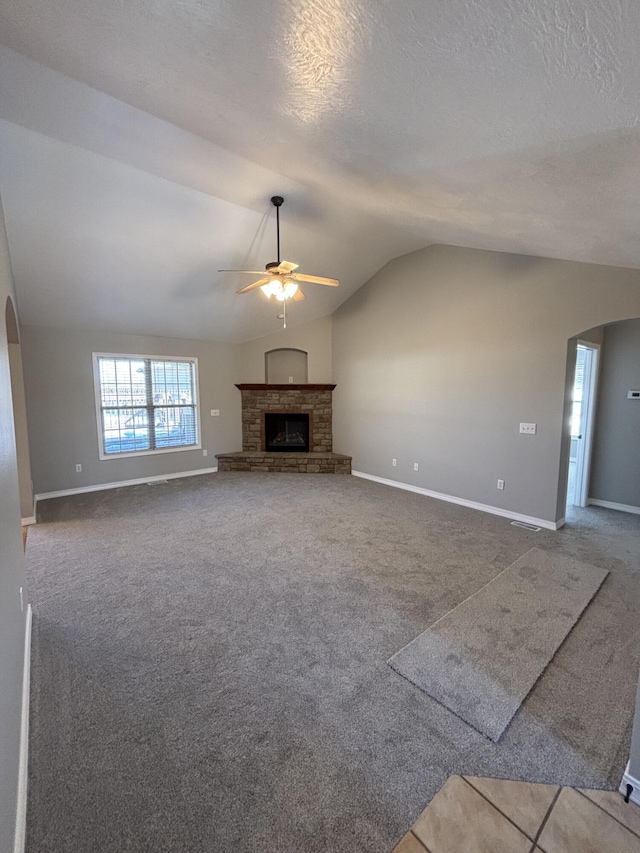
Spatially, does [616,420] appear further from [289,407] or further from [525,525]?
[289,407]

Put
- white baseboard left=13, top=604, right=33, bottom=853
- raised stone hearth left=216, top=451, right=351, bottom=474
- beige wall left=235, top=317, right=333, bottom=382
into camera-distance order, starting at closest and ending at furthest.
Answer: white baseboard left=13, top=604, right=33, bottom=853 → raised stone hearth left=216, top=451, right=351, bottom=474 → beige wall left=235, top=317, right=333, bottom=382

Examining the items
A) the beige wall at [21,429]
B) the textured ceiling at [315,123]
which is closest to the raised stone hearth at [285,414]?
the beige wall at [21,429]

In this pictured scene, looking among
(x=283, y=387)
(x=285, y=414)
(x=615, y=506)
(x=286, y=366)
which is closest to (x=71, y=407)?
(x=283, y=387)

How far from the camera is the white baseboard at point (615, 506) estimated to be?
453 centimetres

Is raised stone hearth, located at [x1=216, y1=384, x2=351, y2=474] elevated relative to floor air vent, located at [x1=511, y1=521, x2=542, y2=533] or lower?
elevated

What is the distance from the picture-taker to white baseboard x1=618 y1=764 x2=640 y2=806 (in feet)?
4.53

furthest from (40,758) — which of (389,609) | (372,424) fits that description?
(372,424)

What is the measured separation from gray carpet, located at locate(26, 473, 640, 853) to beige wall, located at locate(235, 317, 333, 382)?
4.01 metres

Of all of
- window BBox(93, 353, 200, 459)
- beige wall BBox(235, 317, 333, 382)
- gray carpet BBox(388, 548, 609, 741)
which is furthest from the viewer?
beige wall BBox(235, 317, 333, 382)

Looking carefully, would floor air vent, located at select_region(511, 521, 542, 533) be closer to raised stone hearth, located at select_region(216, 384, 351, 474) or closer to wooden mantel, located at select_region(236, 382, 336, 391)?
raised stone hearth, located at select_region(216, 384, 351, 474)

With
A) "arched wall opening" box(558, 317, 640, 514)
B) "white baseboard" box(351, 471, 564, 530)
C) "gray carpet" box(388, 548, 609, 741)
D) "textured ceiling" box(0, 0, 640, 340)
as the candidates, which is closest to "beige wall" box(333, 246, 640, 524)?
"white baseboard" box(351, 471, 564, 530)

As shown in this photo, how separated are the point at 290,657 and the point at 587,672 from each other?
5.49 feet

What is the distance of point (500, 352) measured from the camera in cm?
443

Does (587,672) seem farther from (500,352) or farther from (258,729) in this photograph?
(500,352)
